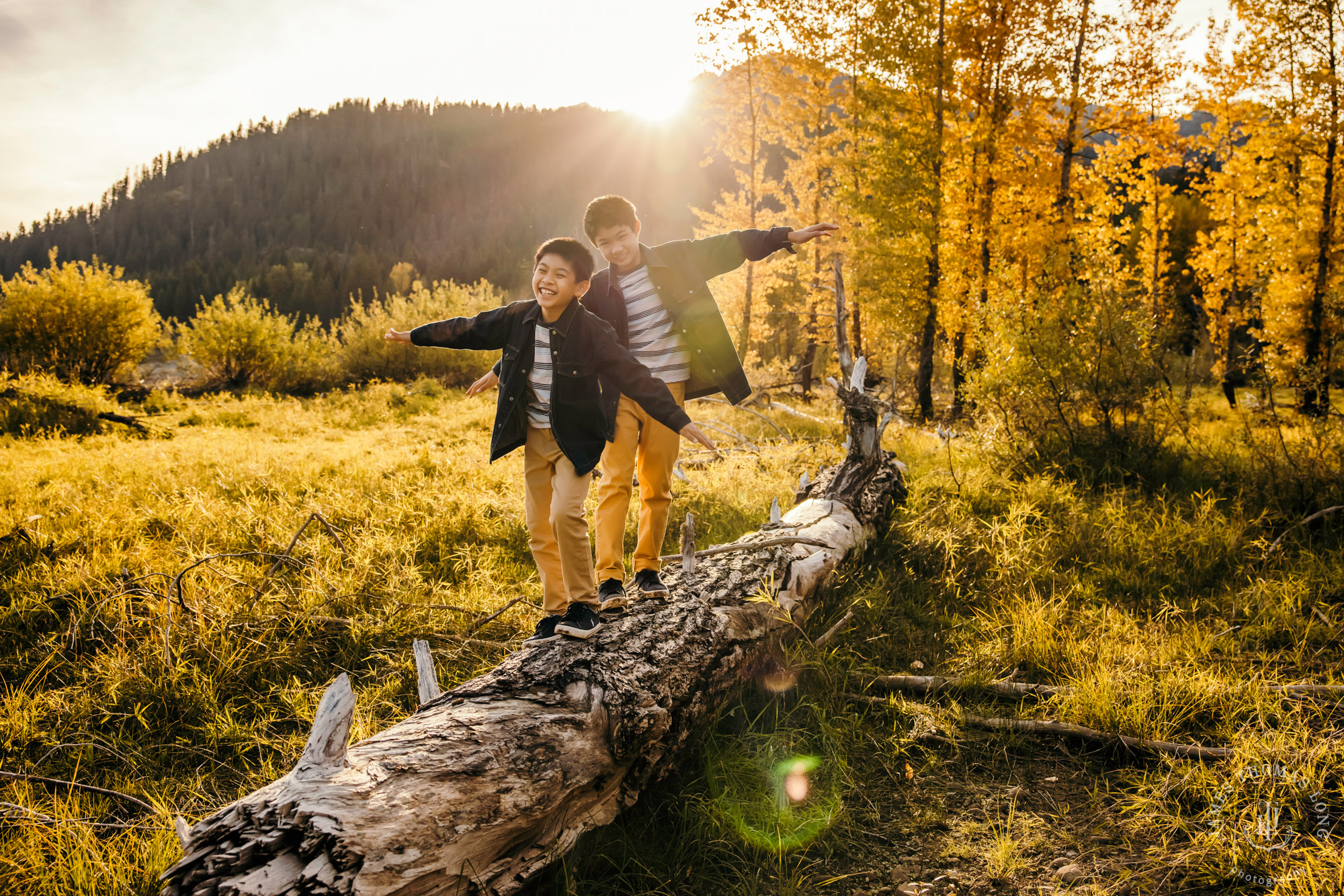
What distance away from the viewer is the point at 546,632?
2818 millimetres

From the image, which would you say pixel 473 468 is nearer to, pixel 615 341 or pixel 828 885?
pixel 615 341

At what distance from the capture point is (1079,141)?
11.2 meters

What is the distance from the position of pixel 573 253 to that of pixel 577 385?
25.3 inches

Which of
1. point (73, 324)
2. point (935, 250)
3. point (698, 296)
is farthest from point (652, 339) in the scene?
point (73, 324)

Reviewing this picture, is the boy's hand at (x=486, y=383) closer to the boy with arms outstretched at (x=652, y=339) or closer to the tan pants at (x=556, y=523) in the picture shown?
the boy with arms outstretched at (x=652, y=339)

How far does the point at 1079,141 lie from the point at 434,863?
14.4 m

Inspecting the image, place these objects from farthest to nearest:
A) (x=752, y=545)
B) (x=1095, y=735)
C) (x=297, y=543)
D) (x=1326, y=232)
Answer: (x=1326, y=232), (x=297, y=543), (x=752, y=545), (x=1095, y=735)

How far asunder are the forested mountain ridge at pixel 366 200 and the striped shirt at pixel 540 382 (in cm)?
7356

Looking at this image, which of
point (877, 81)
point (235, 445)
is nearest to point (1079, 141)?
point (877, 81)

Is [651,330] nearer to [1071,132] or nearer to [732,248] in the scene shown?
[732,248]

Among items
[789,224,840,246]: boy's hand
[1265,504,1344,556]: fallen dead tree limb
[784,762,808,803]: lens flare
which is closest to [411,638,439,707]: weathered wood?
[784,762,808,803]: lens flare

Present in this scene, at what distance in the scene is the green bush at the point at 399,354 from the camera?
2008 cm

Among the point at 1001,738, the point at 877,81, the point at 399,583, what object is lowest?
the point at 1001,738

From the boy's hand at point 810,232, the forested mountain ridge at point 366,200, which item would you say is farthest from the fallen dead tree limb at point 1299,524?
the forested mountain ridge at point 366,200
